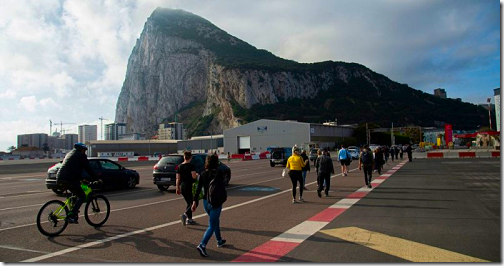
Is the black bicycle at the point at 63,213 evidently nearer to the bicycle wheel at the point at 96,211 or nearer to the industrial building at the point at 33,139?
the bicycle wheel at the point at 96,211

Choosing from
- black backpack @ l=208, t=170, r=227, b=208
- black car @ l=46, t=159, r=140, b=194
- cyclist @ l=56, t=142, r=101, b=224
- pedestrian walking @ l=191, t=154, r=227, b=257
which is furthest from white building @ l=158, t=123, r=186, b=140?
black backpack @ l=208, t=170, r=227, b=208

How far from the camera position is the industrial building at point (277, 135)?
8294 centimetres

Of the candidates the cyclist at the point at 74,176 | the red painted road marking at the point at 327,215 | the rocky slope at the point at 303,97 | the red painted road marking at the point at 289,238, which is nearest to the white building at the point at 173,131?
the rocky slope at the point at 303,97

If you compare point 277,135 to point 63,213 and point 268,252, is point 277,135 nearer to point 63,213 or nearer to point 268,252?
point 63,213

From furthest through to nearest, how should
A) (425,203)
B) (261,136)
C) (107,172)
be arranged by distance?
(261,136) < (107,172) < (425,203)

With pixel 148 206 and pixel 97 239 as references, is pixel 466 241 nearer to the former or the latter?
pixel 97 239

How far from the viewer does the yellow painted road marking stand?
16.9 feet

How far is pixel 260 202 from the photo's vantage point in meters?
10.9

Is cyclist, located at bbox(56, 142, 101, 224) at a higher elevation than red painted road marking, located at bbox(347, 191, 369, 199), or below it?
higher

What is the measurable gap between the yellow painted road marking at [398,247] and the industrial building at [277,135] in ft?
238

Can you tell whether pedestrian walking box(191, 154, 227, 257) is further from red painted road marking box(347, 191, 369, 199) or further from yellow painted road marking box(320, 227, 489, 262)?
red painted road marking box(347, 191, 369, 199)

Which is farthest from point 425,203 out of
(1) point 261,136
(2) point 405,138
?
(2) point 405,138

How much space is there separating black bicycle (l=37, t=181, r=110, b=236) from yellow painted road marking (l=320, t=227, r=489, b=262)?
467cm

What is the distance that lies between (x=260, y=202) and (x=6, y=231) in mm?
6294
